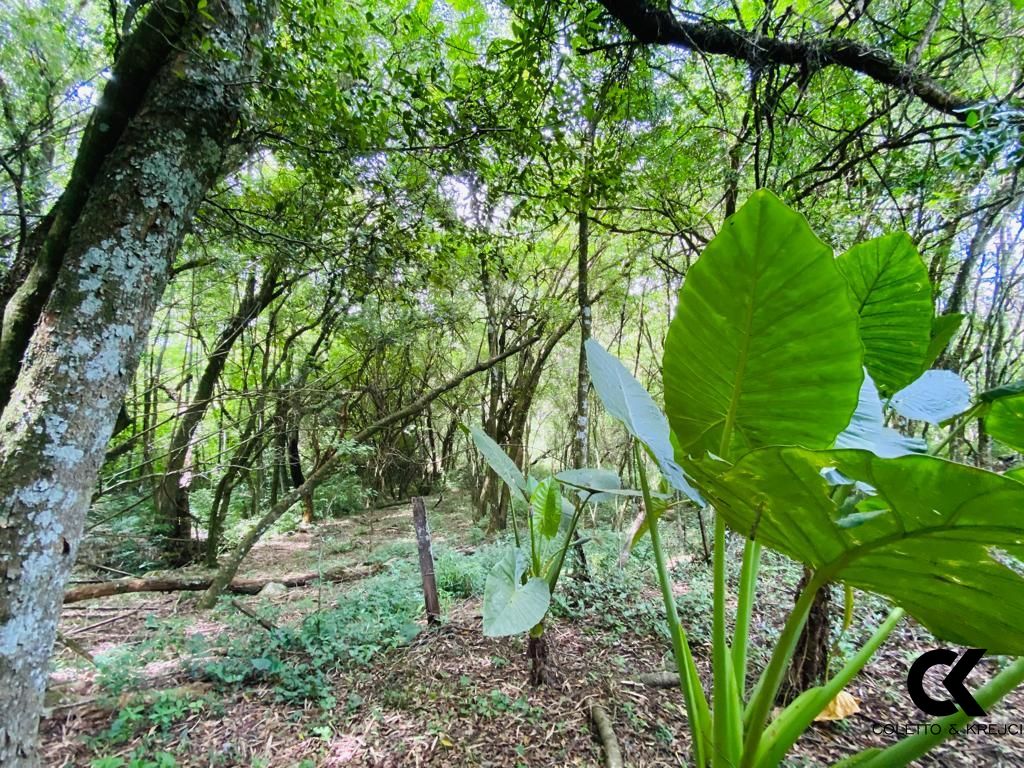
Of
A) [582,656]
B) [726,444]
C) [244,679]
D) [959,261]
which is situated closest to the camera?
[726,444]

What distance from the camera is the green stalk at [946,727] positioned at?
72 cm

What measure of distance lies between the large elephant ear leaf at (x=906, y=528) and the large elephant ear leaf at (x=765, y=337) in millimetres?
175

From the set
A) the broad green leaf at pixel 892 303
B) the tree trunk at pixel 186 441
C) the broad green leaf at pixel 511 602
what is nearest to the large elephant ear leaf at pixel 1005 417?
the broad green leaf at pixel 892 303

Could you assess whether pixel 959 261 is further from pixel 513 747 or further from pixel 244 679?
pixel 244 679

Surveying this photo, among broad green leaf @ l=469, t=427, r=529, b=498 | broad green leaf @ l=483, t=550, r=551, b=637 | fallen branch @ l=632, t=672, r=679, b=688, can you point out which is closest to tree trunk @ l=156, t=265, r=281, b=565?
broad green leaf @ l=469, t=427, r=529, b=498

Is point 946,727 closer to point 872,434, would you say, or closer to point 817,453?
point 872,434

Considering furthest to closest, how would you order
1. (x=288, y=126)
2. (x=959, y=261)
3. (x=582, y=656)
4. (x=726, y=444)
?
(x=959, y=261)
(x=582, y=656)
(x=288, y=126)
(x=726, y=444)

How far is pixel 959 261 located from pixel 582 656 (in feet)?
15.4

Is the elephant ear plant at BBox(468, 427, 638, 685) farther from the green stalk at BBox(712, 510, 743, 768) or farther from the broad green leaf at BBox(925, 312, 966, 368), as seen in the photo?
the broad green leaf at BBox(925, 312, 966, 368)

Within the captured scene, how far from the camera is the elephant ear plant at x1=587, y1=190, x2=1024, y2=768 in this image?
549 millimetres

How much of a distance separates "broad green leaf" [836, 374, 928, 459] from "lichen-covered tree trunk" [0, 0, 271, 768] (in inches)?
78.9

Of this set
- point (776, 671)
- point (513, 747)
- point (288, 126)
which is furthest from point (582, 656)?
point (288, 126)

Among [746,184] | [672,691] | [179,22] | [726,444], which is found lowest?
[672,691]

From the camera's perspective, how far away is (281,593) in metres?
3.87
